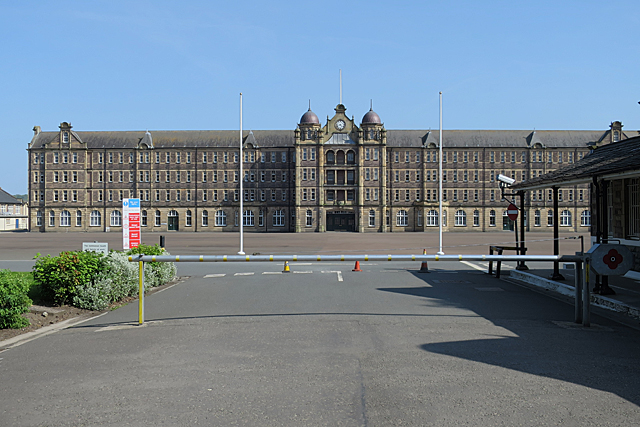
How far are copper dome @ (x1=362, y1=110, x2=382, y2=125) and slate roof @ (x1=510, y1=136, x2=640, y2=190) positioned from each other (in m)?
57.9

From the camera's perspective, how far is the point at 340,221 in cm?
7694

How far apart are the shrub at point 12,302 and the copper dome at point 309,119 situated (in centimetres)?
6895

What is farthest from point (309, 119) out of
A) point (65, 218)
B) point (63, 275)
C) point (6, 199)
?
point (6, 199)

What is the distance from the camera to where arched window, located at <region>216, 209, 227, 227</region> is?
8012 centimetres

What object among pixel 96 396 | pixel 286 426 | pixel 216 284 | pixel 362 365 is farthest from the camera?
pixel 216 284

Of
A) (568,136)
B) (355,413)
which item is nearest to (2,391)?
(355,413)

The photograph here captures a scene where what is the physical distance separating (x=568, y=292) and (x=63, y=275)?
11495 mm

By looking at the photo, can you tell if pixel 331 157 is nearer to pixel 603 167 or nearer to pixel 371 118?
pixel 371 118

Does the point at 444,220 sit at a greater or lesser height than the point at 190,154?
lesser

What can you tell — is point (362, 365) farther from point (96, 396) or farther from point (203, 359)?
point (96, 396)

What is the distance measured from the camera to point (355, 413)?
15.3 feet

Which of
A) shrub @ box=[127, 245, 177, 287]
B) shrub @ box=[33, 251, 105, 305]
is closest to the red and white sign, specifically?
shrub @ box=[127, 245, 177, 287]

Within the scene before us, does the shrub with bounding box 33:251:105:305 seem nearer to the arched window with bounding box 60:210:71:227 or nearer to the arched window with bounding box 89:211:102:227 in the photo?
the arched window with bounding box 89:211:102:227

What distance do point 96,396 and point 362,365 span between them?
2969mm
